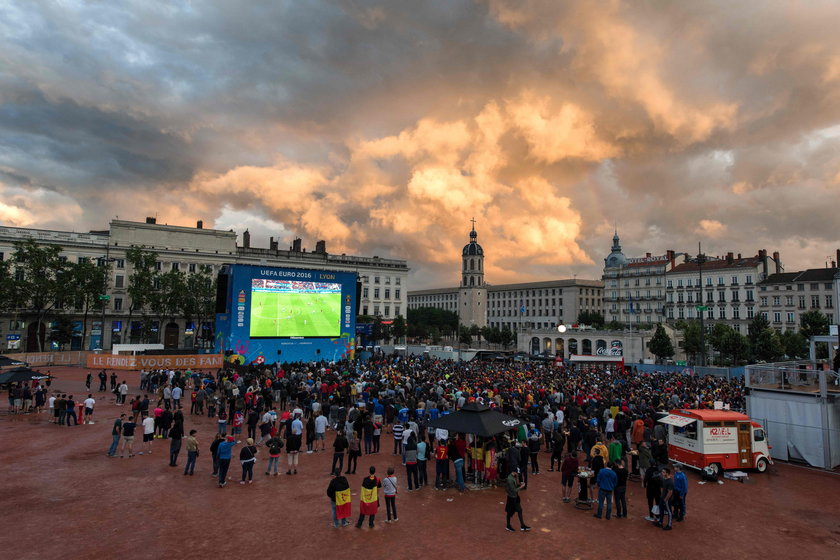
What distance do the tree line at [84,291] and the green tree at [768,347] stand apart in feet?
228

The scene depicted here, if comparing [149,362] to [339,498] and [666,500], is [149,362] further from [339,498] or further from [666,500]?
[666,500]

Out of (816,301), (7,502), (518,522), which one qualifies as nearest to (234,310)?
(7,502)

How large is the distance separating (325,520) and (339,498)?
3.77 feet

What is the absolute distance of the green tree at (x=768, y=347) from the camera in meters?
55.5

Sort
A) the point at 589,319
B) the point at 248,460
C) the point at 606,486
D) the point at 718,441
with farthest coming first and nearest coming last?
1. the point at 589,319
2. the point at 718,441
3. the point at 248,460
4. the point at 606,486

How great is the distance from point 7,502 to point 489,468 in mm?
12520

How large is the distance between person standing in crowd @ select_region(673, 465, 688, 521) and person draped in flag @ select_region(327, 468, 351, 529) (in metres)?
7.63

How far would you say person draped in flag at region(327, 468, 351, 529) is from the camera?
35.0 ft

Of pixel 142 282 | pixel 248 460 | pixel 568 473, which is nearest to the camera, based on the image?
pixel 568 473

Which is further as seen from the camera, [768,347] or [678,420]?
[768,347]

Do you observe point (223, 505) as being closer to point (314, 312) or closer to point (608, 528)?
point (608, 528)

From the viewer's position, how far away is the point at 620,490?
11.8 metres

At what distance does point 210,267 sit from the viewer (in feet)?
245

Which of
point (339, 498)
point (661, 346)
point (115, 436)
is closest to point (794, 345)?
point (661, 346)
